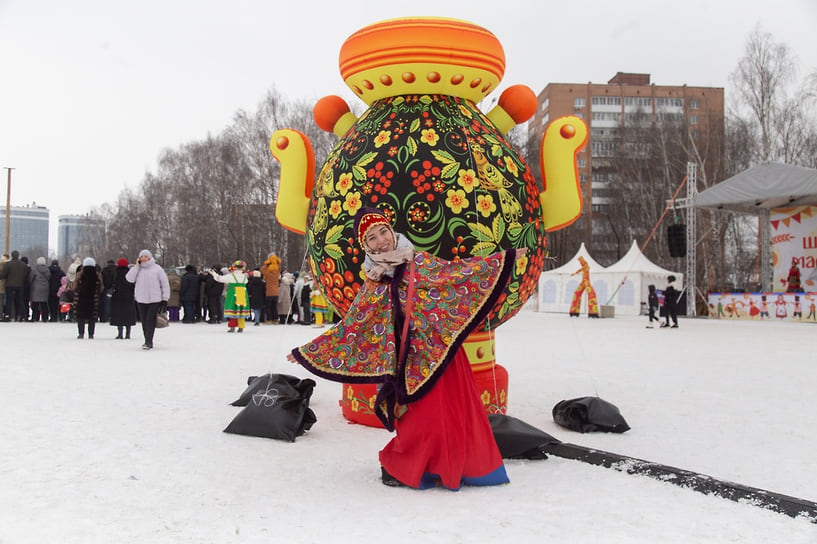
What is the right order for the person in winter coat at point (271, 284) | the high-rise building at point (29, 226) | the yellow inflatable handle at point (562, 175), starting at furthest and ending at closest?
the high-rise building at point (29, 226), the person in winter coat at point (271, 284), the yellow inflatable handle at point (562, 175)

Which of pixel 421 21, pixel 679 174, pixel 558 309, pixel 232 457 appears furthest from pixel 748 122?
pixel 232 457

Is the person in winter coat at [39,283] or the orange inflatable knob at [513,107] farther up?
the orange inflatable knob at [513,107]

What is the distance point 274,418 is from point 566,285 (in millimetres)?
24043

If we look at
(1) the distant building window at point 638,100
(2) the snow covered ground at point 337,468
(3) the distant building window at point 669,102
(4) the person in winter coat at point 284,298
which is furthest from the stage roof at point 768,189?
(1) the distant building window at point 638,100

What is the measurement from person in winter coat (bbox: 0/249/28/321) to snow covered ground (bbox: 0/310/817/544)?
934cm

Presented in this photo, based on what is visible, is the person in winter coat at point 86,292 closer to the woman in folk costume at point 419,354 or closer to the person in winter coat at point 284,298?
the person in winter coat at point 284,298

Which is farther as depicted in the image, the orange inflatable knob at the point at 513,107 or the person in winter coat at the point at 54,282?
the person in winter coat at the point at 54,282

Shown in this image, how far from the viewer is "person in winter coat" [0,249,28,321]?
1672 centimetres

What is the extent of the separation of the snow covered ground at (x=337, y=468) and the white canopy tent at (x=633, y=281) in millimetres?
17591

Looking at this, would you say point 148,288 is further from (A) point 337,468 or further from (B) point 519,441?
(B) point 519,441

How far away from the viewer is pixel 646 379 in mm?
8164

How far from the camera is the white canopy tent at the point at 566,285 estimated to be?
2694cm

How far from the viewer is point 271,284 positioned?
18.4 m

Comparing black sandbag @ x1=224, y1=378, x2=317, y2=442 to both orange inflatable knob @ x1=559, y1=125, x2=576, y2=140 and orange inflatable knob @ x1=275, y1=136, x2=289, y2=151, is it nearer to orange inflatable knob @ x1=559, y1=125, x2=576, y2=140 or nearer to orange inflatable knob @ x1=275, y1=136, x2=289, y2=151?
orange inflatable knob @ x1=275, y1=136, x2=289, y2=151
